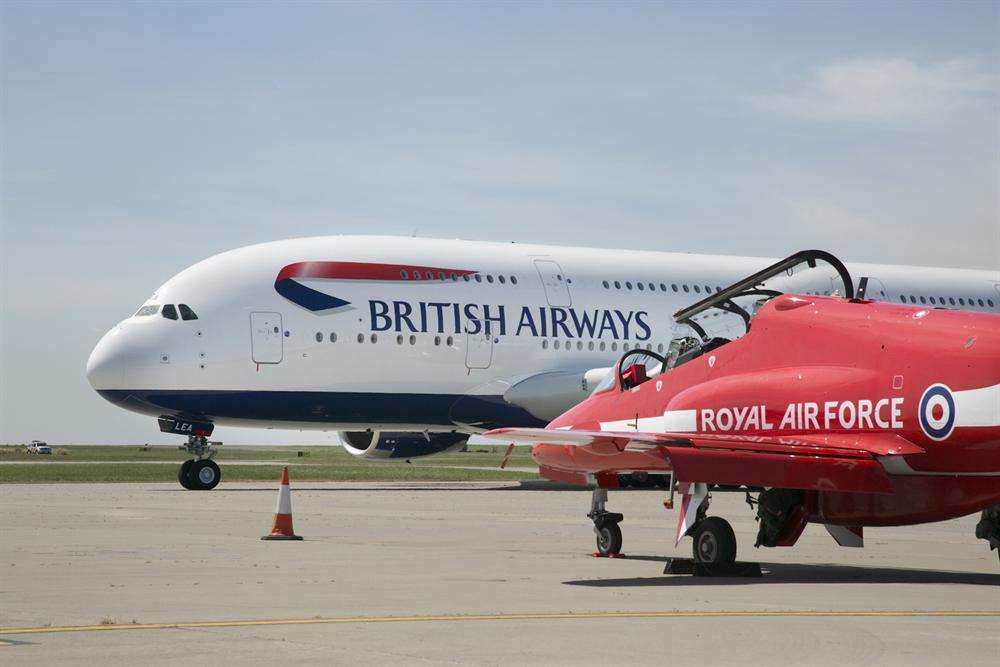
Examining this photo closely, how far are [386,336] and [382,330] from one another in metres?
0.18

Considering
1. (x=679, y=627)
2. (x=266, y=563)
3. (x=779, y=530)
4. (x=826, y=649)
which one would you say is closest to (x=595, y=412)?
(x=779, y=530)

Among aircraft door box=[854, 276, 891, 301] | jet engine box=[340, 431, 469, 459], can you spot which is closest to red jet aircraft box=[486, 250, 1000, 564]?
jet engine box=[340, 431, 469, 459]

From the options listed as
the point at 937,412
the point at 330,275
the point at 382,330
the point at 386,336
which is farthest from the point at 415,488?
the point at 937,412

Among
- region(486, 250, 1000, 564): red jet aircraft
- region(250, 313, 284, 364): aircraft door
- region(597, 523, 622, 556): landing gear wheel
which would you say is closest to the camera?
region(486, 250, 1000, 564): red jet aircraft

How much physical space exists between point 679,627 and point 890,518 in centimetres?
513

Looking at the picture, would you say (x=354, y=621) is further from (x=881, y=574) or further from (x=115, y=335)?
(x=115, y=335)

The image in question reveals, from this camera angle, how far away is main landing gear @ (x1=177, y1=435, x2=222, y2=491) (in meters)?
33.4

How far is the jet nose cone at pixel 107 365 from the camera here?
33.3m

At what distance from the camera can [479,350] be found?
36.9m

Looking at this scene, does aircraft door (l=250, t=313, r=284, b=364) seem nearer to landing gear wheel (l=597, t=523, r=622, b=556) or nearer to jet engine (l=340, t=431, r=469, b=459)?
jet engine (l=340, t=431, r=469, b=459)

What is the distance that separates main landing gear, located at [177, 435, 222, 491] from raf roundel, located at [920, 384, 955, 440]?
22.0 m

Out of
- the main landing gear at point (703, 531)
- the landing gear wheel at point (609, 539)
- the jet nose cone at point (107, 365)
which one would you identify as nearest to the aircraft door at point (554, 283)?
the jet nose cone at point (107, 365)

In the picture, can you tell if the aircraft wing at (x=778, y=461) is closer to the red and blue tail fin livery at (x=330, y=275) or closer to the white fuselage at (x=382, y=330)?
the white fuselage at (x=382, y=330)

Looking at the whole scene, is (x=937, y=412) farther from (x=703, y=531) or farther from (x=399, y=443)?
(x=399, y=443)
